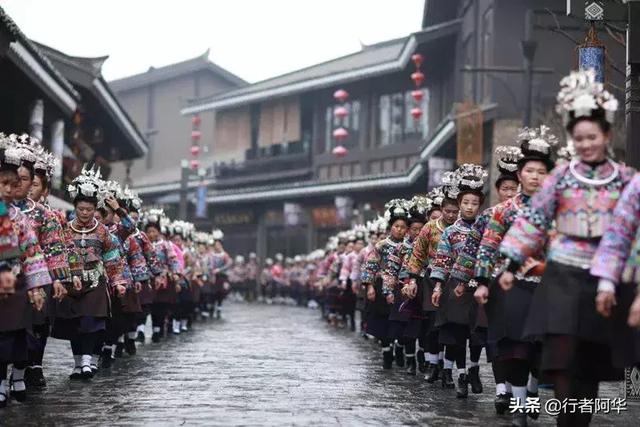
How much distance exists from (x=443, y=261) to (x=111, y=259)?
3418 mm

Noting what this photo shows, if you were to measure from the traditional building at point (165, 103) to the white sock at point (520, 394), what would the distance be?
4679 centimetres

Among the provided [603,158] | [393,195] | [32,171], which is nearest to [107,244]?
[32,171]

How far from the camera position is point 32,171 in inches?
359

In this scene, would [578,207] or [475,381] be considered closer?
[578,207]

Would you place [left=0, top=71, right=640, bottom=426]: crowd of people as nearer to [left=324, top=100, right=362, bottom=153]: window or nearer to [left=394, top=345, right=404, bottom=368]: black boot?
[left=394, top=345, right=404, bottom=368]: black boot

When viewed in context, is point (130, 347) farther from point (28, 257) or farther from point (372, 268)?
point (28, 257)

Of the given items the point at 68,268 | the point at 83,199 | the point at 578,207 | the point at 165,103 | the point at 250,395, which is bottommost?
the point at 250,395

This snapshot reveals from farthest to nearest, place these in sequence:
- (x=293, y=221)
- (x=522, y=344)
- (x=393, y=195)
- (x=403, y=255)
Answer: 1. (x=293, y=221)
2. (x=393, y=195)
3. (x=403, y=255)
4. (x=522, y=344)

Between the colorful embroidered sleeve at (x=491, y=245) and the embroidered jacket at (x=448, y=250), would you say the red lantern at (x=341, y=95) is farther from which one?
the colorful embroidered sleeve at (x=491, y=245)

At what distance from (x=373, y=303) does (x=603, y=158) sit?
25.4ft

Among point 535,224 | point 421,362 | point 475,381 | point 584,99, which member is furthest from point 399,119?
point 584,99

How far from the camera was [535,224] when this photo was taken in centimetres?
697

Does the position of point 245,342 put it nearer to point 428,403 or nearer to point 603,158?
point 428,403

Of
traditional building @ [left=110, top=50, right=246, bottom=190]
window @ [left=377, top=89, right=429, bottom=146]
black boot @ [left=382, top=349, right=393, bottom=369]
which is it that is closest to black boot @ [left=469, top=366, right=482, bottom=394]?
black boot @ [left=382, top=349, right=393, bottom=369]
